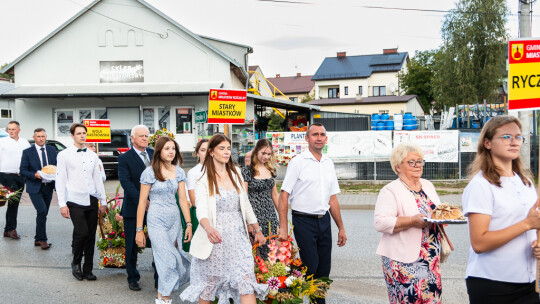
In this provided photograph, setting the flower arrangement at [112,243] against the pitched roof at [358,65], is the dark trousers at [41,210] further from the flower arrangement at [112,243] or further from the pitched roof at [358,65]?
the pitched roof at [358,65]

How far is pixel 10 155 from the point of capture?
30.8 feet

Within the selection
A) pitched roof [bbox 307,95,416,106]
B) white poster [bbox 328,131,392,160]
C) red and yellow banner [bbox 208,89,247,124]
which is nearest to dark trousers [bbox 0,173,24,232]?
red and yellow banner [bbox 208,89,247,124]

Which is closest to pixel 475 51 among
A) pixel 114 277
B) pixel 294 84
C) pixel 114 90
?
pixel 114 90

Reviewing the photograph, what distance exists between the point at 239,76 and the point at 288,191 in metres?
27.9

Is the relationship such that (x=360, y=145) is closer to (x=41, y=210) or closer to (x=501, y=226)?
(x=41, y=210)

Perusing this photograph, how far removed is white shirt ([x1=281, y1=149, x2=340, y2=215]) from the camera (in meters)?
4.99

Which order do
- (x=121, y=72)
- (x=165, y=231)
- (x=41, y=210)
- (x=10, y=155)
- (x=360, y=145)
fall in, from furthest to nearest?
1. (x=121, y=72)
2. (x=360, y=145)
3. (x=10, y=155)
4. (x=41, y=210)
5. (x=165, y=231)

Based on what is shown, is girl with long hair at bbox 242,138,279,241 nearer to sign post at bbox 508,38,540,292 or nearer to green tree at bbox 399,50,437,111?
sign post at bbox 508,38,540,292

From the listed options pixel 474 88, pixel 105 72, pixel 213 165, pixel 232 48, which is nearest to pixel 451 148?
pixel 213 165

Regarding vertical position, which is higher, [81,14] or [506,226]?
[81,14]

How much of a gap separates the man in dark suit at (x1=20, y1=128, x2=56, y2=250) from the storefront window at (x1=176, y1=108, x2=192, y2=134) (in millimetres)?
19717

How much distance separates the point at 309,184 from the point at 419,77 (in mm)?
69573

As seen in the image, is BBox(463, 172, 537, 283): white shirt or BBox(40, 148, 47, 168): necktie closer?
BBox(463, 172, 537, 283): white shirt

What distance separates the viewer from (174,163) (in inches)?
229
